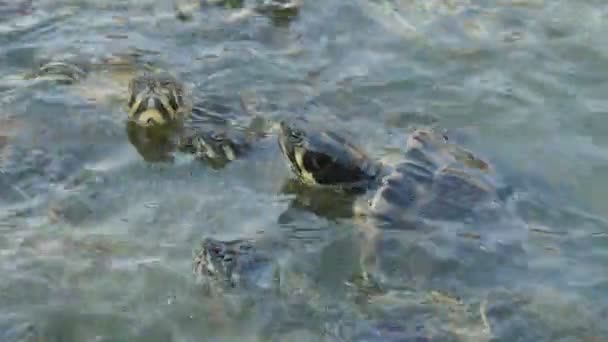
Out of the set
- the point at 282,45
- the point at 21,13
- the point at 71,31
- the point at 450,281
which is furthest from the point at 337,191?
the point at 21,13

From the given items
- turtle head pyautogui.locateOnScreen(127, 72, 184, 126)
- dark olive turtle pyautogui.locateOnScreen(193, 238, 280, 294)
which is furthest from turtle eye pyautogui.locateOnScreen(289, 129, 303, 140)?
turtle head pyautogui.locateOnScreen(127, 72, 184, 126)

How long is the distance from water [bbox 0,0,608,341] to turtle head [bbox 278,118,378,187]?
327 mm

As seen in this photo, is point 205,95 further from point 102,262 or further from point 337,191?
point 102,262

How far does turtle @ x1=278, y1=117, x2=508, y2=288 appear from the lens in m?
6.90

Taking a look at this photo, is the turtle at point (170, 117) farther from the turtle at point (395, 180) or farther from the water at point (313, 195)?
the turtle at point (395, 180)

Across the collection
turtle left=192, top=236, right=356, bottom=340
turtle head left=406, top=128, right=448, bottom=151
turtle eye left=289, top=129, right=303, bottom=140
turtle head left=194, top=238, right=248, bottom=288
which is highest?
turtle eye left=289, top=129, right=303, bottom=140

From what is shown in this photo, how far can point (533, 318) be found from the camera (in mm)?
6121

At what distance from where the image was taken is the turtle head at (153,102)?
8.07 m

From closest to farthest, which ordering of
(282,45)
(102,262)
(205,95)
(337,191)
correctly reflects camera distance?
(102,262)
(337,191)
(205,95)
(282,45)

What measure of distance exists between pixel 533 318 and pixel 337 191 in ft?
6.31

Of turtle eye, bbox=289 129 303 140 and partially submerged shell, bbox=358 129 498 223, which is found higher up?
turtle eye, bbox=289 129 303 140

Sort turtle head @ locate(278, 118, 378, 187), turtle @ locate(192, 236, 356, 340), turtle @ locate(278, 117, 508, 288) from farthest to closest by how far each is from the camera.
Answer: turtle head @ locate(278, 118, 378, 187), turtle @ locate(278, 117, 508, 288), turtle @ locate(192, 236, 356, 340)

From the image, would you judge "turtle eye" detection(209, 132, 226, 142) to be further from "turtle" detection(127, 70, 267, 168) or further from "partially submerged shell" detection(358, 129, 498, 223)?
"partially submerged shell" detection(358, 129, 498, 223)

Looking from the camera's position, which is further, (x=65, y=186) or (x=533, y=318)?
(x=65, y=186)
